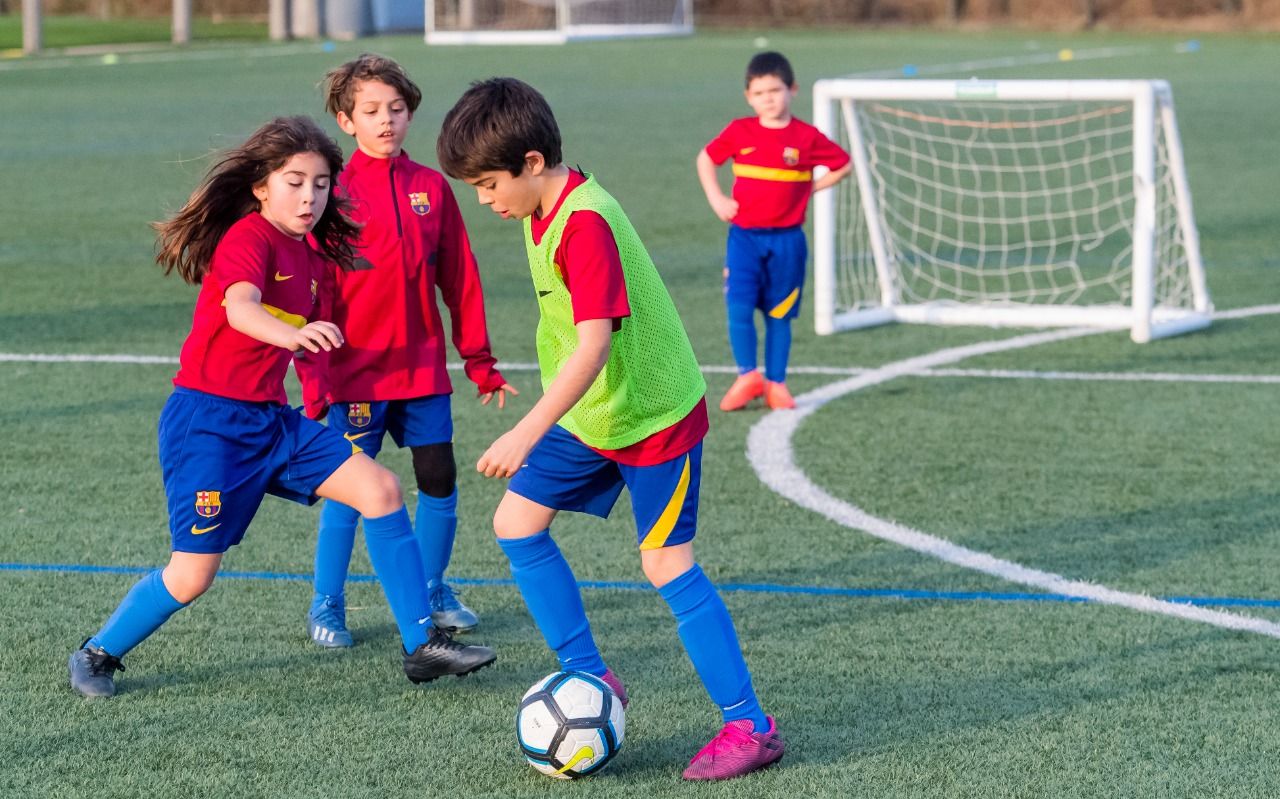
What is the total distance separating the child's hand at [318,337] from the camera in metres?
3.76

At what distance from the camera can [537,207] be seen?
3.73 m

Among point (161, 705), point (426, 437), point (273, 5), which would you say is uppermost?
point (273, 5)

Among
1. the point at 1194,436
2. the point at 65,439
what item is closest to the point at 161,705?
the point at 65,439

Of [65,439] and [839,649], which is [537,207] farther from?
[65,439]

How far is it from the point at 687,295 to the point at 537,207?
6565 millimetres

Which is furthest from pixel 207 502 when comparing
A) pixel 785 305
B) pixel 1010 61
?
pixel 1010 61

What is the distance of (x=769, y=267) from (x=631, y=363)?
4091 millimetres

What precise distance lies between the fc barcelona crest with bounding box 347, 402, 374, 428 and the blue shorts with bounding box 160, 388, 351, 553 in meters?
0.42

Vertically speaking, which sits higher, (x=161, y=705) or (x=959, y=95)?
(x=959, y=95)

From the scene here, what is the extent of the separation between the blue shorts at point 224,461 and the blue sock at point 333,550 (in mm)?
462

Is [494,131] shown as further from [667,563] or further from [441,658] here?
[441,658]

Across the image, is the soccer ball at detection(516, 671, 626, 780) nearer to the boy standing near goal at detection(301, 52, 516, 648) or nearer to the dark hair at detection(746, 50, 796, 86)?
the boy standing near goal at detection(301, 52, 516, 648)

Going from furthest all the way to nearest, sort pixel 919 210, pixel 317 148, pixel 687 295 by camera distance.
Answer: pixel 919 210 < pixel 687 295 < pixel 317 148

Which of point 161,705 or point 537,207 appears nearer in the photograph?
point 537,207
